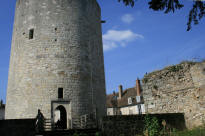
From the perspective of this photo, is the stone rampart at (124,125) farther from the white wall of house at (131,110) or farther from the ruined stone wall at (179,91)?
the white wall of house at (131,110)

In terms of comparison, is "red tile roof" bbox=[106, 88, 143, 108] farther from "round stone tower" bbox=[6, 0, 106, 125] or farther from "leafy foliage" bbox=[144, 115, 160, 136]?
"leafy foliage" bbox=[144, 115, 160, 136]

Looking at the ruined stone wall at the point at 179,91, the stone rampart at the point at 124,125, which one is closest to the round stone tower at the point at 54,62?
the ruined stone wall at the point at 179,91

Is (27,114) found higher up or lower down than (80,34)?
lower down

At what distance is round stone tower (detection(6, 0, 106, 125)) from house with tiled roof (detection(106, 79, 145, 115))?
13260mm

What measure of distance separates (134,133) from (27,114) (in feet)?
21.4

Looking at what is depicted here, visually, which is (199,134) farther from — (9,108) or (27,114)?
(9,108)

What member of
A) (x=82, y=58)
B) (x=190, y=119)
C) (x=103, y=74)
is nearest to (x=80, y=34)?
(x=82, y=58)

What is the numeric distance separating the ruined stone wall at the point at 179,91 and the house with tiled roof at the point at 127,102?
16125mm

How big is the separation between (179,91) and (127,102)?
19.6 metres

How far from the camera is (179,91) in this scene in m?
8.67

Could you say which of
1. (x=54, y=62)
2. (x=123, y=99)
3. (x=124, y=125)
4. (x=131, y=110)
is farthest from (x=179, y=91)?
(x=123, y=99)

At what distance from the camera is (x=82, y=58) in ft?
41.1

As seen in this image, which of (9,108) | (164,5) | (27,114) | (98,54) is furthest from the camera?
(98,54)

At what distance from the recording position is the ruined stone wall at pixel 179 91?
26.0 feet
